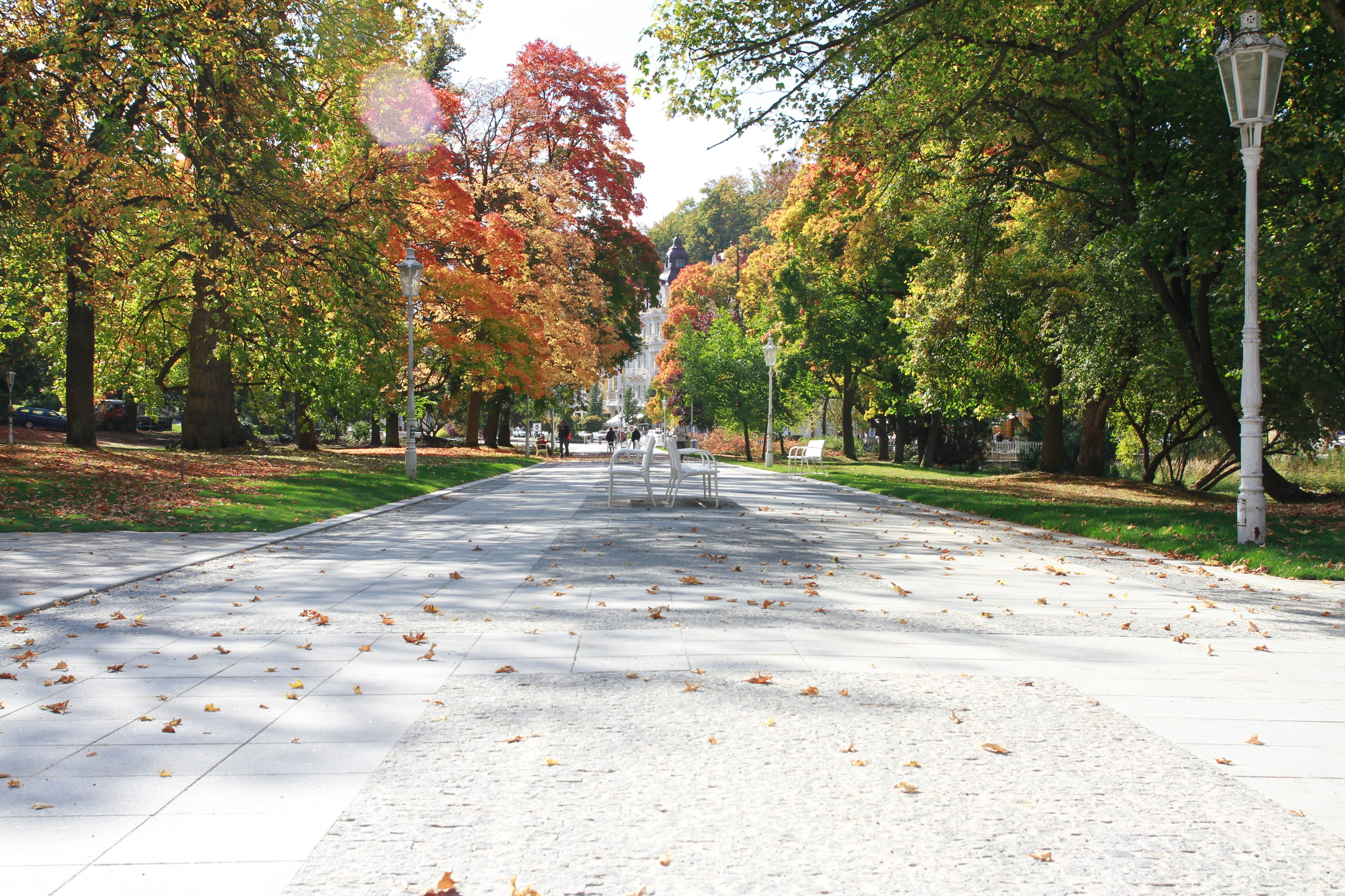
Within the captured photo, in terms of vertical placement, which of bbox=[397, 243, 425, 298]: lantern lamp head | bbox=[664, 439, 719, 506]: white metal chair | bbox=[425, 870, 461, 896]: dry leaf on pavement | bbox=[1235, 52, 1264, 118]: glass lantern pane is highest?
bbox=[1235, 52, 1264, 118]: glass lantern pane

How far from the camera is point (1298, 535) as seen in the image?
11289 mm

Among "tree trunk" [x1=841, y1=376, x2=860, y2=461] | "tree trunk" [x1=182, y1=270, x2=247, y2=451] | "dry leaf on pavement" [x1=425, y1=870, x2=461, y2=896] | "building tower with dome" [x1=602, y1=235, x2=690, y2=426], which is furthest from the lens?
"building tower with dome" [x1=602, y1=235, x2=690, y2=426]

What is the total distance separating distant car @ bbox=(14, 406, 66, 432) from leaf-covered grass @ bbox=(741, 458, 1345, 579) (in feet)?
117

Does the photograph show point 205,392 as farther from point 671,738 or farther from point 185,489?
point 671,738

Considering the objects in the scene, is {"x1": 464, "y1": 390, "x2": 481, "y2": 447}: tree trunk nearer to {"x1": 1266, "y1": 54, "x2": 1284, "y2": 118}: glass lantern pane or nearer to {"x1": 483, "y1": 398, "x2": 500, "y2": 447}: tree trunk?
{"x1": 483, "y1": 398, "x2": 500, "y2": 447}: tree trunk

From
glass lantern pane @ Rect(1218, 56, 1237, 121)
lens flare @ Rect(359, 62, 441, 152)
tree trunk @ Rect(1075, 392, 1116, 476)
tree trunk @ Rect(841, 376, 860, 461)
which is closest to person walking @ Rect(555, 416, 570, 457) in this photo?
tree trunk @ Rect(841, 376, 860, 461)

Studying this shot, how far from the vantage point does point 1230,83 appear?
1020 cm

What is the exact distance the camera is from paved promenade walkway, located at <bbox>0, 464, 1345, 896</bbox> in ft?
9.53

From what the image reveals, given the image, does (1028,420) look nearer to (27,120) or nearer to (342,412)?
(342,412)

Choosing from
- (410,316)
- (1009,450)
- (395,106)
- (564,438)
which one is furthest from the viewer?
(1009,450)

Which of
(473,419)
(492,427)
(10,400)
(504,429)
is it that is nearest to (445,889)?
(473,419)

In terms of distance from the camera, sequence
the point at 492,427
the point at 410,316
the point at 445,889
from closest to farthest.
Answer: the point at 445,889 → the point at 410,316 → the point at 492,427

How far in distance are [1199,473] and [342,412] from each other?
2773cm

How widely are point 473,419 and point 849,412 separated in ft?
53.0
